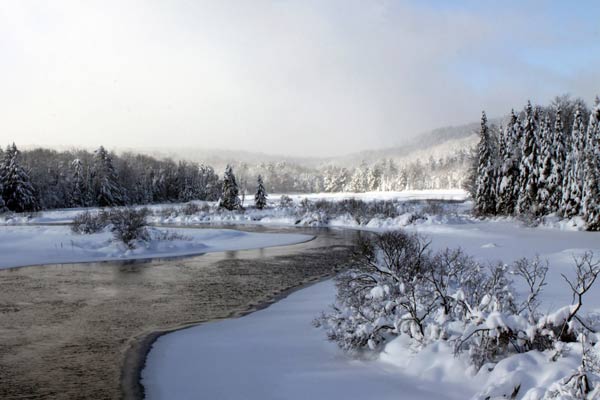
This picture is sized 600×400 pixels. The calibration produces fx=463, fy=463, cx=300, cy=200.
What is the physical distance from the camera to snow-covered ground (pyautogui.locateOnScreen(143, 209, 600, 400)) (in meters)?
5.35

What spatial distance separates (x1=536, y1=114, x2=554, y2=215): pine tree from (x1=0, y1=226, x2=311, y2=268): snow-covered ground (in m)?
25.0

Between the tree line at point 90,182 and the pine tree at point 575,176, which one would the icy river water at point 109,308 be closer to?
the pine tree at point 575,176

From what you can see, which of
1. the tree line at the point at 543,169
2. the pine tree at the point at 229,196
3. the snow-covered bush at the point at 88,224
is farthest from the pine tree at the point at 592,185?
the pine tree at the point at 229,196

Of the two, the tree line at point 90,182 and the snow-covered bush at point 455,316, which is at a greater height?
the tree line at point 90,182

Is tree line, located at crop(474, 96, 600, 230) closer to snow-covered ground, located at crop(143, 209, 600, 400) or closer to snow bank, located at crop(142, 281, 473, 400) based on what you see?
snow-covered ground, located at crop(143, 209, 600, 400)

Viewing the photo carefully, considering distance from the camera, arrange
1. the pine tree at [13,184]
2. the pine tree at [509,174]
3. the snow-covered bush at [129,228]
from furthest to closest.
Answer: the pine tree at [13,184] < the pine tree at [509,174] < the snow-covered bush at [129,228]

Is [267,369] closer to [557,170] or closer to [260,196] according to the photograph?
[557,170]

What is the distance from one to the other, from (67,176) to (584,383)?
9496cm

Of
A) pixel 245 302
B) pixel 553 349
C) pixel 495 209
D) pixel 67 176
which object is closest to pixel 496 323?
pixel 553 349

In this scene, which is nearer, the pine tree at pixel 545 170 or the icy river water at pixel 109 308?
the icy river water at pixel 109 308

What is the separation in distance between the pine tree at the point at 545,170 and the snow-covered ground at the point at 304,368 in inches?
1307

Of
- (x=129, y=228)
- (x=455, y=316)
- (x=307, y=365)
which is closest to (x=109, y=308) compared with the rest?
(x=307, y=365)

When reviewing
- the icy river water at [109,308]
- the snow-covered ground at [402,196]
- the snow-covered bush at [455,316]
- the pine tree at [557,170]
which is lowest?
the icy river water at [109,308]

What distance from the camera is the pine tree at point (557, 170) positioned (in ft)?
130
